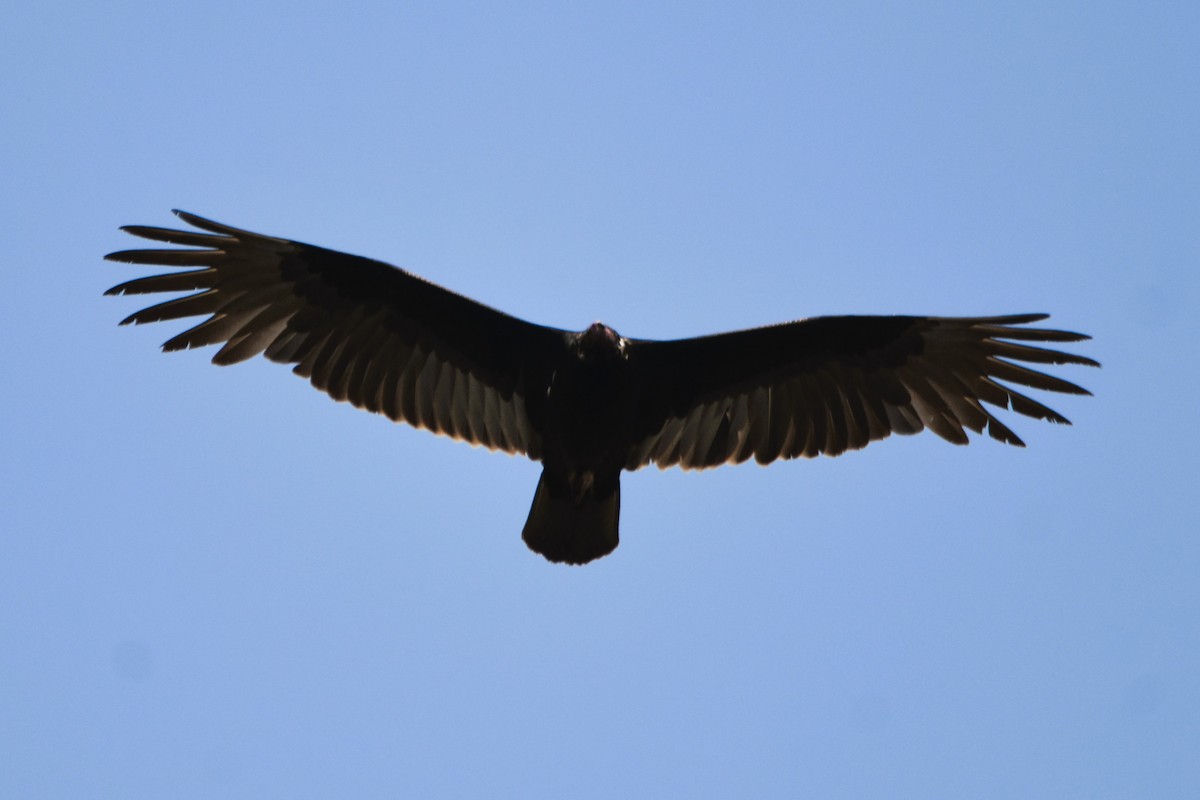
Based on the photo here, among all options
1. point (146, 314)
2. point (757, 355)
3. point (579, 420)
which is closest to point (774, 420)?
point (757, 355)

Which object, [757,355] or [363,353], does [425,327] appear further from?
[757,355]

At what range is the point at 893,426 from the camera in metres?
8.49

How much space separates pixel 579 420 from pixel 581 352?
40cm

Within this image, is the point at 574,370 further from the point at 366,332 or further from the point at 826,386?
the point at 826,386

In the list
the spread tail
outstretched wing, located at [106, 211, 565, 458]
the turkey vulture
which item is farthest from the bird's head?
the spread tail

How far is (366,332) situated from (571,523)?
5.74 ft

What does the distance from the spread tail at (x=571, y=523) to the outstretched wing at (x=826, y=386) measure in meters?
0.53

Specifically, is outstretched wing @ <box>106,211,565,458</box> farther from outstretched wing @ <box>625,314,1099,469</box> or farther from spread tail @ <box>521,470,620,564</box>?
outstretched wing @ <box>625,314,1099,469</box>

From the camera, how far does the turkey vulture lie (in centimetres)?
796

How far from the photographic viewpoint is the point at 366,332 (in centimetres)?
842

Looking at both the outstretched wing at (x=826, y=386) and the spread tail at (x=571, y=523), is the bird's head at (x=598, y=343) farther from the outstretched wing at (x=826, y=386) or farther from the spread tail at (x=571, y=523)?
the spread tail at (x=571, y=523)

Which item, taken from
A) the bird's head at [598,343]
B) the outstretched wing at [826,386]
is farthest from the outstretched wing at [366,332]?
the outstretched wing at [826,386]

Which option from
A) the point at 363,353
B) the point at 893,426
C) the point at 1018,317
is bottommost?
the point at 363,353

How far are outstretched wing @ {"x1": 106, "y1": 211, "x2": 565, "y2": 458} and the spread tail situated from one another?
42 centimetres
